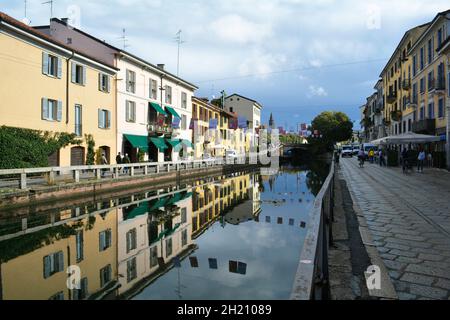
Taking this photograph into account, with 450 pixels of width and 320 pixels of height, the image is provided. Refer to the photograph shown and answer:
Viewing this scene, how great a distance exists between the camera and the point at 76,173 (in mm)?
16922

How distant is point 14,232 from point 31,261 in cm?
311

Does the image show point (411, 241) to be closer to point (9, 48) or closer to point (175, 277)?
point (175, 277)

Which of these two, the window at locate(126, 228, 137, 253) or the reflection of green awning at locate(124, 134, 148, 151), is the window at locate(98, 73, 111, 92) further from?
the window at locate(126, 228, 137, 253)

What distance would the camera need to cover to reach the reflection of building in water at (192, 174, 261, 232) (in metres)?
12.6

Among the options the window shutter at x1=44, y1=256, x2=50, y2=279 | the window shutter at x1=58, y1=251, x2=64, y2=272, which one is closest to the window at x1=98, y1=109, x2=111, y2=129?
the window shutter at x1=58, y1=251, x2=64, y2=272

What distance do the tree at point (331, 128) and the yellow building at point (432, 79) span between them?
39.2 metres

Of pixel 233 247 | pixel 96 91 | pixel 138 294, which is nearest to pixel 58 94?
pixel 96 91

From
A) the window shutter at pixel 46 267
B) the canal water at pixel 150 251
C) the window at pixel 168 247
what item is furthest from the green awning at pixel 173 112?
the window shutter at pixel 46 267

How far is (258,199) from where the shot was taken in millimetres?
18203

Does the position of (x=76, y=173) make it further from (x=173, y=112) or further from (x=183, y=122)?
(x=183, y=122)

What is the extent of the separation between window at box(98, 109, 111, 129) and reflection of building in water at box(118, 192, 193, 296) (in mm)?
13007

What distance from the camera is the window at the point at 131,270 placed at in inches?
266

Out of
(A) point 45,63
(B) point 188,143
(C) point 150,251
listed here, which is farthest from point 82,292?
(B) point 188,143

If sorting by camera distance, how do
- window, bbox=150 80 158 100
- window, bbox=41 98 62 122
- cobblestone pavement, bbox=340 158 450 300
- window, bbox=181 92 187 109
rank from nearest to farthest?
cobblestone pavement, bbox=340 158 450 300 < window, bbox=41 98 62 122 < window, bbox=150 80 158 100 < window, bbox=181 92 187 109
